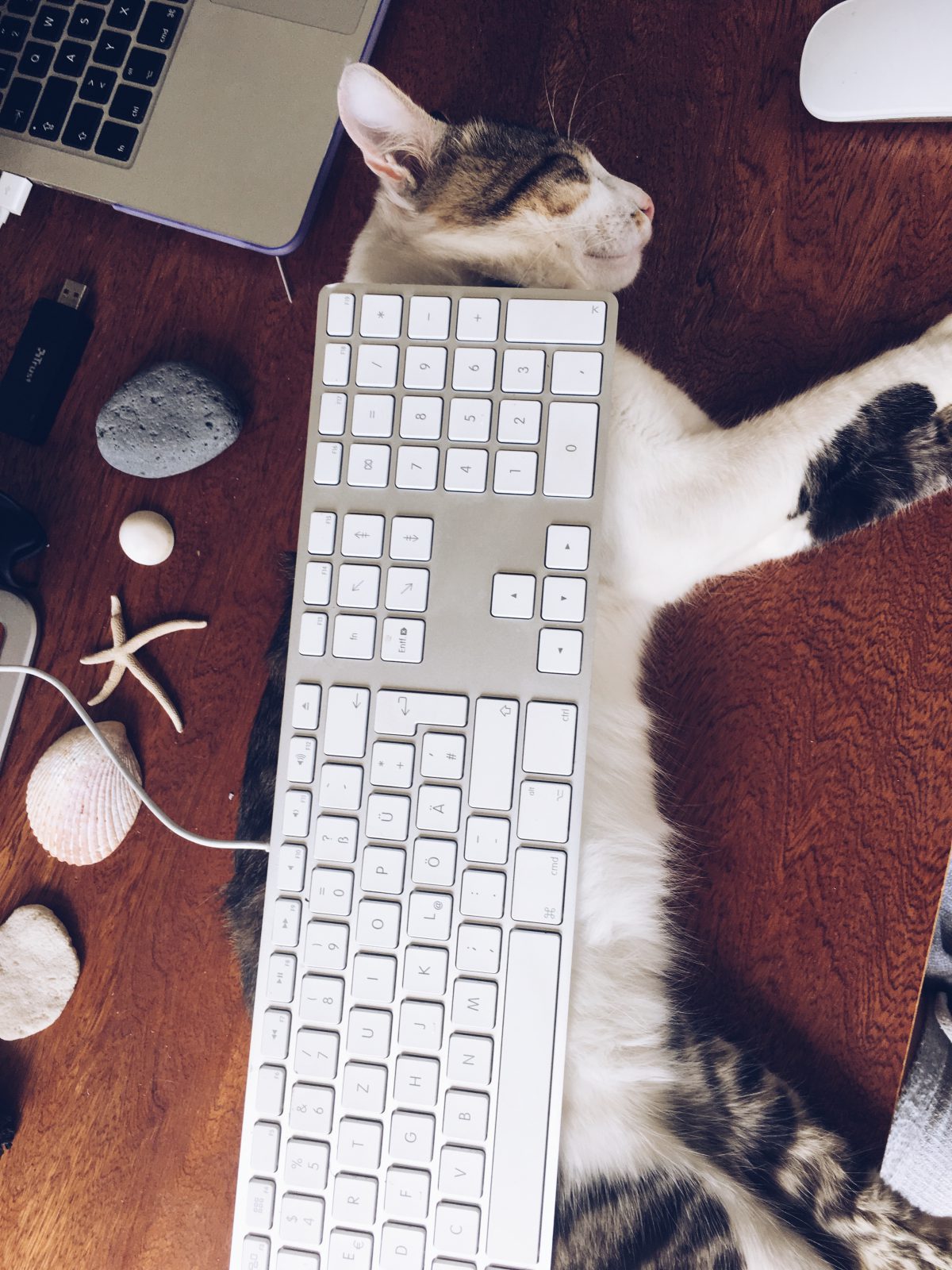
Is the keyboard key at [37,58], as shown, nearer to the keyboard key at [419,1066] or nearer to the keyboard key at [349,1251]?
the keyboard key at [419,1066]

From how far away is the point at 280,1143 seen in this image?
0.56 meters

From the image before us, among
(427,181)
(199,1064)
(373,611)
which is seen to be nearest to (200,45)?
(427,181)

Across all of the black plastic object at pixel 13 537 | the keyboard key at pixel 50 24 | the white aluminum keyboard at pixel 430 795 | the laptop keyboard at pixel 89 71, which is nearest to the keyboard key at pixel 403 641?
the white aluminum keyboard at pixel 430 795

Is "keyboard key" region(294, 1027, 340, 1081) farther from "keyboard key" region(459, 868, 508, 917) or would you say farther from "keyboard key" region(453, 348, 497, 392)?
"keyboard key" region(453, 348, 497, 392)

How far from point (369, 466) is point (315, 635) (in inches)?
4.9

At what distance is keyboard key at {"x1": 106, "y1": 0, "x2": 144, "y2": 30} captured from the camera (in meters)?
0.67

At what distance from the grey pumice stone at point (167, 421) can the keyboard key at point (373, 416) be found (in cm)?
14

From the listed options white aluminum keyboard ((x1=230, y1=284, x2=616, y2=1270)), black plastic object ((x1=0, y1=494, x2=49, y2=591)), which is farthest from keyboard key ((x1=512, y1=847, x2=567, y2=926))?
black plastic object ((x1=0, y1=494, x2=49, y2=591))

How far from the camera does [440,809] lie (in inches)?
22.0

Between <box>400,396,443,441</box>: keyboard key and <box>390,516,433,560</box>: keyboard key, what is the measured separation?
0.19 feet

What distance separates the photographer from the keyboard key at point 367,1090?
1.81ft

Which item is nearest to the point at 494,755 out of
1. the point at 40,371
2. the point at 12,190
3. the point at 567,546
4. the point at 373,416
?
the point at 567,546

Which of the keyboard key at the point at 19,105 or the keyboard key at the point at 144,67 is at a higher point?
the keyboard key at the point at 144,67

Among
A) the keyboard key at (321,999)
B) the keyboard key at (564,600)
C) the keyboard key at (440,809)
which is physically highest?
the keyboard key at (564,600)
